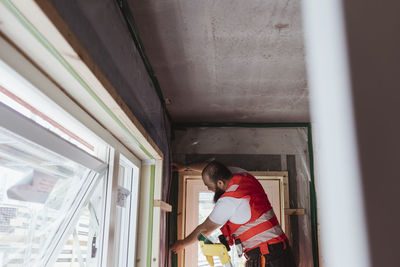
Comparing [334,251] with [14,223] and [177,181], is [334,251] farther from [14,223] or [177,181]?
[177,181]

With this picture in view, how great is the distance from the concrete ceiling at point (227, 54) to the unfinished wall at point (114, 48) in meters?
0.23

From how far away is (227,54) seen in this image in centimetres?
257

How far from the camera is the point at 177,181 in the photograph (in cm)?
396

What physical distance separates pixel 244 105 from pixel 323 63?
11.0 feet

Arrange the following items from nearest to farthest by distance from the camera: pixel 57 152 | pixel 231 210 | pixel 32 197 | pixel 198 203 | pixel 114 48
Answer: pixel 32 197
pixel 57 152
pixel 114 48
pixel 231 210
pixel 198 203

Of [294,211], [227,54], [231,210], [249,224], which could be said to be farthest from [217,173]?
[294,211]

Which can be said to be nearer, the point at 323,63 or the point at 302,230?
the point at 323,63

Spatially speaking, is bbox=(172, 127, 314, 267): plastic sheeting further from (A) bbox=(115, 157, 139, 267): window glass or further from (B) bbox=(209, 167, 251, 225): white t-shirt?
(A) bbox=(115, 157, 139, 267): window glass

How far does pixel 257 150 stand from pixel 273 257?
151 cm

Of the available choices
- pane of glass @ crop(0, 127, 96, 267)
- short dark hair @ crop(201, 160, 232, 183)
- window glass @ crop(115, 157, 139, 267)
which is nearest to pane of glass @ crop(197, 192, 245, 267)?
short dark hair @ crop(201, 160, 232, 183)

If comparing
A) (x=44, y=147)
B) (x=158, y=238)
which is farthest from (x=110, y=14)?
(x=158, y=238)

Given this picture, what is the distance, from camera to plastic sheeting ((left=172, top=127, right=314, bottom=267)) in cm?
399

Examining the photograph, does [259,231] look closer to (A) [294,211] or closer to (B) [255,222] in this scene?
(B) [255,222]

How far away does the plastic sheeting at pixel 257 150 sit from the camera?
3994 mm
